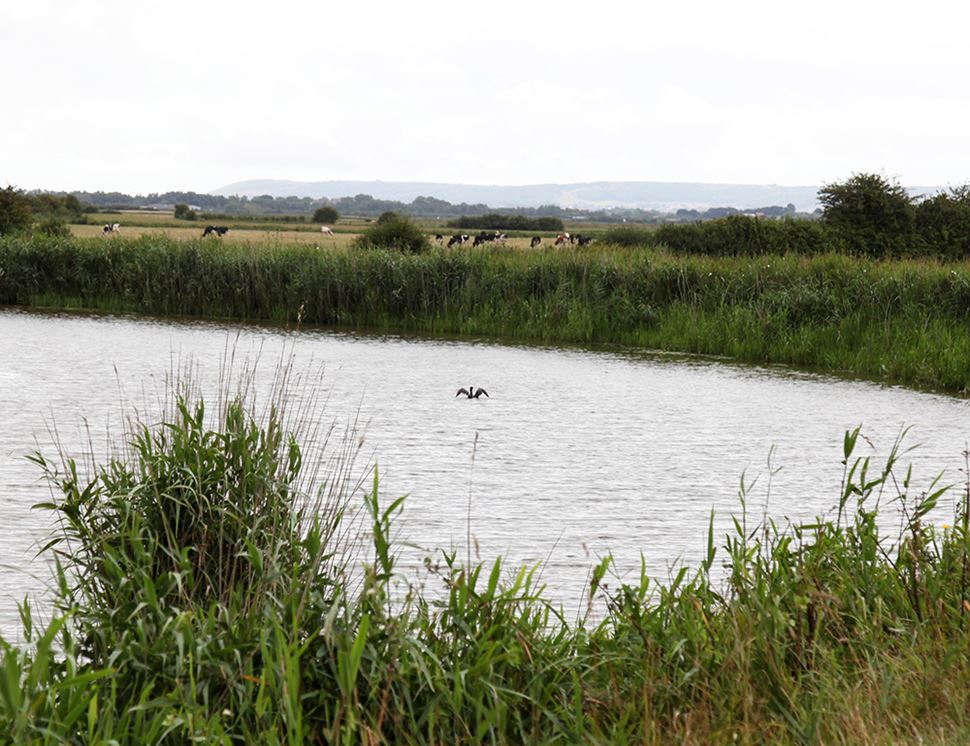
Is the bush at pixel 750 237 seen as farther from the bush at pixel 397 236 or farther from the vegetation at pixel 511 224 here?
the vegetation at pixel 511 224

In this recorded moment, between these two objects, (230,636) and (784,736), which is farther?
(230,636)

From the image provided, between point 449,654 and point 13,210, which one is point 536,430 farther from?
point 13,210

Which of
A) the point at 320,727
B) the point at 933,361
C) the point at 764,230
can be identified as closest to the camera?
the point at 320,727

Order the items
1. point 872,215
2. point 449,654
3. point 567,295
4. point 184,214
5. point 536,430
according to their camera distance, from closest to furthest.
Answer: point 449,654 < point 536,430 < point 567,295 < point 872,215 < point 184,214

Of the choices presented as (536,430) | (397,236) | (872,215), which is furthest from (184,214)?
(536,430)

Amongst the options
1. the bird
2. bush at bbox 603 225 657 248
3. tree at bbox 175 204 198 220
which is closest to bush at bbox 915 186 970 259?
bush at bbox 603 225 657 248

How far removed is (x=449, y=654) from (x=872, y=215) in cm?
3985

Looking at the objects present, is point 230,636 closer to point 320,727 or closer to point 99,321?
point 320,727

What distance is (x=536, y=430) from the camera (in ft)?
56.4

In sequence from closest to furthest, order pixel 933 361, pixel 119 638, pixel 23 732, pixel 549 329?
pixel 23 732 < pixel 119 638 < pixel 933 361 < pixel 549 329

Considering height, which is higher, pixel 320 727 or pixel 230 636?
pixel 230 636

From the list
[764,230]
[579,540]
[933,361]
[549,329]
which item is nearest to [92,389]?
[579,540]

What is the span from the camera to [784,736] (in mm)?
5066

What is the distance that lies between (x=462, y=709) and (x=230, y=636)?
3.40 feet
